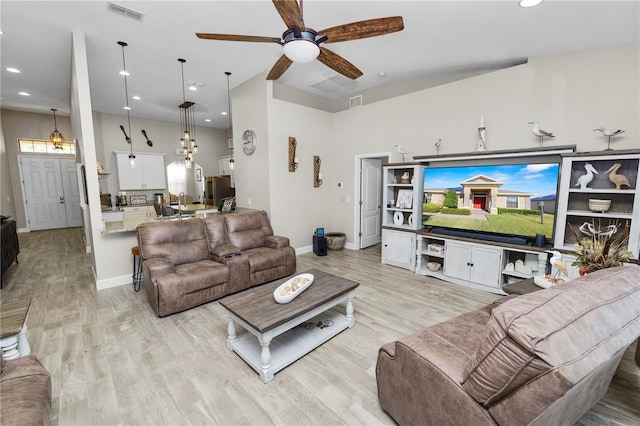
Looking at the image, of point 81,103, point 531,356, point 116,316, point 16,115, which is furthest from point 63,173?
point 531,356

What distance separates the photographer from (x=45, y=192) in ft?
25.8

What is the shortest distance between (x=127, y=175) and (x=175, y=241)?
5.50 m

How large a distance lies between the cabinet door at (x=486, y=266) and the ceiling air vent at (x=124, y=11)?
16.7 ft

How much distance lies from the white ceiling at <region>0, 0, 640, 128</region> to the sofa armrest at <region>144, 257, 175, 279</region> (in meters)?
2.80

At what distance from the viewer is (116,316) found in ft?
10.2

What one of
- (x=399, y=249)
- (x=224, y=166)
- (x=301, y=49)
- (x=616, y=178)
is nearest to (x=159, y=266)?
(x=301, y=49)

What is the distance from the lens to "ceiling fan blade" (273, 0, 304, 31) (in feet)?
6.11

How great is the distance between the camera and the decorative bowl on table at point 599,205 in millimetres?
2984

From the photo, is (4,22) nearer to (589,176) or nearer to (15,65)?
(15,65)

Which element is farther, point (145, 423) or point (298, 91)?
point (298, 91)

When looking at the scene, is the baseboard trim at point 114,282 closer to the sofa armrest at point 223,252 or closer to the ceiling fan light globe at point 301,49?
the sofa armrest at point 223,252

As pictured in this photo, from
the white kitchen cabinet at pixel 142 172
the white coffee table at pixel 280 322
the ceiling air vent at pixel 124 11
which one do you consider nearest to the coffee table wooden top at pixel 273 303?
the white coffee table at pixel 280 322

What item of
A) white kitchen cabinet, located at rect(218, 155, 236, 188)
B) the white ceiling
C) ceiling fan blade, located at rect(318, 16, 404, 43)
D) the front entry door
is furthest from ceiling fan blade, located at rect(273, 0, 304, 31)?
the front entry door

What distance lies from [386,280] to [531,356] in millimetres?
3213
